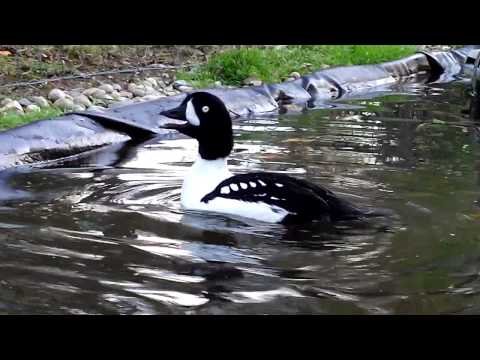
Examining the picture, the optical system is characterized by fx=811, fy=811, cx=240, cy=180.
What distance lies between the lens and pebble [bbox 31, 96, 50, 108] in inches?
360

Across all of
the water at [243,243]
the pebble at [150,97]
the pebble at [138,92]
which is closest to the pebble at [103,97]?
the pebble at [150,97]

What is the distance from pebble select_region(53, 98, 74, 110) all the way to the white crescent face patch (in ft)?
10.9

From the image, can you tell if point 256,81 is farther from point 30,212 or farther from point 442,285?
point 442,285

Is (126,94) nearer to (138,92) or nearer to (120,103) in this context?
(138,92)

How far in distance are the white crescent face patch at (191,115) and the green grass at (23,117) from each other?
258 cm

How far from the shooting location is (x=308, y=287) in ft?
14.6

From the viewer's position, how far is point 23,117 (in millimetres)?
8414

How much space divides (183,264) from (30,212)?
5.18 feet

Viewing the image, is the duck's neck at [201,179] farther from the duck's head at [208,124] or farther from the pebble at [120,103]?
the pebble at [120,103]

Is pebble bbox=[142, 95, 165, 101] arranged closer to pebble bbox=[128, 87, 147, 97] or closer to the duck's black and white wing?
pebble bbox=[128, 87, 147, 97]

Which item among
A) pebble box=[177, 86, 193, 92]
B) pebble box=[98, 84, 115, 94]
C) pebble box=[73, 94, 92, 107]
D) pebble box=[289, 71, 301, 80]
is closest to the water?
pebble box=[73, 94, 92, 107]

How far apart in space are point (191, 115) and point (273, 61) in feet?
22.6

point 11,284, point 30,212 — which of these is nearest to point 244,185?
point 30,212

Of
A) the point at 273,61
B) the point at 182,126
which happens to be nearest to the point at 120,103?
the point at 182,126
